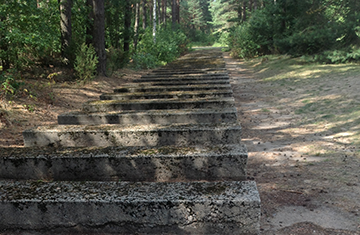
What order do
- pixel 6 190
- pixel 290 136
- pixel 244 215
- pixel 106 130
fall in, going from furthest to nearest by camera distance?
pixel 290 136 → pixel 106 130 → pixel 6 190 → pixel 244 215

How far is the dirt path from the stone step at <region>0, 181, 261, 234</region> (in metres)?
0.40

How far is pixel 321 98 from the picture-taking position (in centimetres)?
739

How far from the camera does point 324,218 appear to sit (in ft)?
8.12

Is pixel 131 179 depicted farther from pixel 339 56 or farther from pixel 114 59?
pixel 339 56

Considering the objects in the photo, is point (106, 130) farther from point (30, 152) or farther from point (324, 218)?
point (324, 218)

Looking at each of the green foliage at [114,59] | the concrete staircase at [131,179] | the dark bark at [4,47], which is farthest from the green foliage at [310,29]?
the dark bark at [4,47]

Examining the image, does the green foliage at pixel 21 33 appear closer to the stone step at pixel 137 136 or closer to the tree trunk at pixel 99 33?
the tree trunk at pixel 99 33

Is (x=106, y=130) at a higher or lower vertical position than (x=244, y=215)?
higher

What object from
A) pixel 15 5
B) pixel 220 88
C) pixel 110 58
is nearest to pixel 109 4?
pixel 110 58

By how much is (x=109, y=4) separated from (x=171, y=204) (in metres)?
11.1

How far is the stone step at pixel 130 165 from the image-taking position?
289 cm

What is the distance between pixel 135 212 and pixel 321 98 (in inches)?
265

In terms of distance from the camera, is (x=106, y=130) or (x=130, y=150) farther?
(x=106, y=130)

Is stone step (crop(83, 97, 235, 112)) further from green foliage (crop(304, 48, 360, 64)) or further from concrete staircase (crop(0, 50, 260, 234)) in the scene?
green foliage (crop(304, 48, 360, 64))
